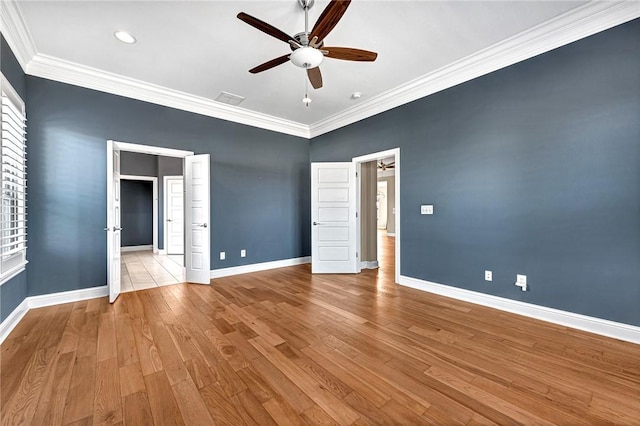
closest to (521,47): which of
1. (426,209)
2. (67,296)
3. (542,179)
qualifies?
(542,179)

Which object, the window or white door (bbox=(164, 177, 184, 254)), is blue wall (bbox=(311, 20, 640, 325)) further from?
white door (bbox=(164, 177, 184, 254))

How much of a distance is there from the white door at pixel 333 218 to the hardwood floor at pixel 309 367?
66.7 inches

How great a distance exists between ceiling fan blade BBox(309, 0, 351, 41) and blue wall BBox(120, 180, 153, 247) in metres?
8.36

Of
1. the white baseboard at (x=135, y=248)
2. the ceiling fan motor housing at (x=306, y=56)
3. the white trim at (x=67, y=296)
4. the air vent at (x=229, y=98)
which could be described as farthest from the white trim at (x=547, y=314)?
the white baseboard at (x=135, y=248)

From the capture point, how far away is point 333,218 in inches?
192

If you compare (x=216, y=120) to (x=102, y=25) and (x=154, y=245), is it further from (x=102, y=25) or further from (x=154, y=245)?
(x=154, y=245)

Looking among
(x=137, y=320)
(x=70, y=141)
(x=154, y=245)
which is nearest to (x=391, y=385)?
(x=137, y=320)

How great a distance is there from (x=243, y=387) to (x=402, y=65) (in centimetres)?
385

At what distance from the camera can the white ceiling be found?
2396 millimetres

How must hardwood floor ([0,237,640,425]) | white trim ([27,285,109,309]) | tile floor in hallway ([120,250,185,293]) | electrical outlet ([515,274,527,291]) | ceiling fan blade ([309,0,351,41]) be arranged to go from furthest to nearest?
tile floor in hallway ([120,250,185,293])
white trim ([27,285,109,309])
electrical outlet ([515,274,527,291])
ceiling fan blade ([309,0,351,41])
hardwood floor ([0,237,640,425])

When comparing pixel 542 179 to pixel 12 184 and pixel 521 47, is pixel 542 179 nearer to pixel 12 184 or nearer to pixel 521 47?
pixel 521 47

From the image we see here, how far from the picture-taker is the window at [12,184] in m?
2.45

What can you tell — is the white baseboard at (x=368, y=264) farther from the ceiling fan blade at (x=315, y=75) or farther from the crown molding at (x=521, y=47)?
the ceiling fan blade at (x=315, y=75)

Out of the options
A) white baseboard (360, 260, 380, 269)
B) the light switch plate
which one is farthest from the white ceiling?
white baseboard (360, 260, 380, 269)
